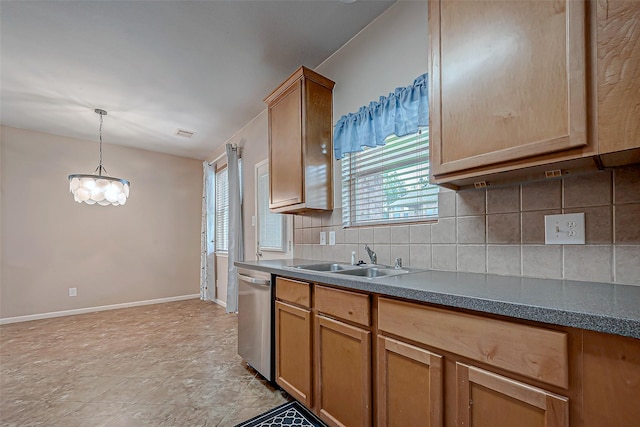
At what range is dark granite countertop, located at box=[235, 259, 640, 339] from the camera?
0.74 m

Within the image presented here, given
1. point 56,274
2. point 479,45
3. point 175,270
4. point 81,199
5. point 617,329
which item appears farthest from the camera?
point 175,270

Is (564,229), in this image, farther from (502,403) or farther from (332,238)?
(332,238)

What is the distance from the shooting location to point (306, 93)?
2.34 metres

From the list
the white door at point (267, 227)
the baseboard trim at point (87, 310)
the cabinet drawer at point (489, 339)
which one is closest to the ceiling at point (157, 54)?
the white door at point (267, 227)

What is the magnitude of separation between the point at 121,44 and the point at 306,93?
154 cm

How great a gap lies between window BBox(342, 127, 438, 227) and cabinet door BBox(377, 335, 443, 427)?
86cm

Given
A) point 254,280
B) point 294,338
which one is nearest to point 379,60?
point 254,280

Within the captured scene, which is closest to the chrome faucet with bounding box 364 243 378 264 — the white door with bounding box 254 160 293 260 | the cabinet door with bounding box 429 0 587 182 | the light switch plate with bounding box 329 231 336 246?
the light switch plate with bounding box 329 231 336 246

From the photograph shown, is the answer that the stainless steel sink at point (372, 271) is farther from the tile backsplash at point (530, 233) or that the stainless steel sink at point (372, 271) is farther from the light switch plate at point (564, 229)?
the light switch plate at point (564, 229)

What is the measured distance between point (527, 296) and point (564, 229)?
0.51 metres

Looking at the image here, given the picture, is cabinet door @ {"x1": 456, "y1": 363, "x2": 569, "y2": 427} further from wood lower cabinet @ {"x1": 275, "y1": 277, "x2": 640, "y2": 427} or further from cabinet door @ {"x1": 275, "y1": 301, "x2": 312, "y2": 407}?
cabinet door @ {"x1": 275, "y1": 301, "x2": 312, "y2": 407}

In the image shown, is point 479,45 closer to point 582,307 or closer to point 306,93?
point 582,307

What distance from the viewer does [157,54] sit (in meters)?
2.48

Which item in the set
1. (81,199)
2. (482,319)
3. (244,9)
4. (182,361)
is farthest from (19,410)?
(244,9)
